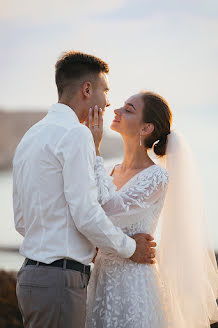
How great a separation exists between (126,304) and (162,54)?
2629 millimetres

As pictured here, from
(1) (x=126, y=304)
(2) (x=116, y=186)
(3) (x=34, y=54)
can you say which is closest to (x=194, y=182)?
(2) (x=116, y=186)

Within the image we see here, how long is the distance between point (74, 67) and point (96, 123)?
265 millimetres

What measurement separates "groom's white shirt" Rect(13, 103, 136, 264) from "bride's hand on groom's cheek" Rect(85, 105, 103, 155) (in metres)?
0.14

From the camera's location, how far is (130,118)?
8.48 feet

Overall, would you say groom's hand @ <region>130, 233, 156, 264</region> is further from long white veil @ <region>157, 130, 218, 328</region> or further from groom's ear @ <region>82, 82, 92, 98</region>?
groom's ear @ <region>82, 82, 92, 98</region>

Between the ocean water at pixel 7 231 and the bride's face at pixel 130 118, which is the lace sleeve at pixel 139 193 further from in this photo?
the ocean water at pixel 7 231

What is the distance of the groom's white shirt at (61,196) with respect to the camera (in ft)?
6.08

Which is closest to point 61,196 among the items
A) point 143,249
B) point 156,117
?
point 143,249

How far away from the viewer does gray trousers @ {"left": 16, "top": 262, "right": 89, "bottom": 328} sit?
1877mm

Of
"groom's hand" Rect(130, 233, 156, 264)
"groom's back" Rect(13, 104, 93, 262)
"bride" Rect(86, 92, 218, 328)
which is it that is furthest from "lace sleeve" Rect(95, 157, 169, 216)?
"groom's back" Rect(13, 104, 93, 262)

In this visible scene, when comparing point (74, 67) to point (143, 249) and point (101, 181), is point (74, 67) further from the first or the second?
point (143, 249)

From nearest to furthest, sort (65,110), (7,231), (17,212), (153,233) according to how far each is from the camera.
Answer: (65,110), (17,212), (153,233), (7,231)

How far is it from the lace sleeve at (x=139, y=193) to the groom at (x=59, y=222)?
0.24 meters

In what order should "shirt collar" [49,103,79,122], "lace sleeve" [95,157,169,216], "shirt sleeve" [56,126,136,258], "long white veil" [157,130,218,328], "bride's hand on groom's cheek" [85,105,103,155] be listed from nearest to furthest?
1. "shirt sleeve" [56,126,136,258]
2. "shirt collar" [49,103,79,122]
3. "bride's hand on groom's cheek" [85,105,103,155]
4. "lace sleeve" [95,157,169,216]
5. "long white veil" [157,130,218,328]
